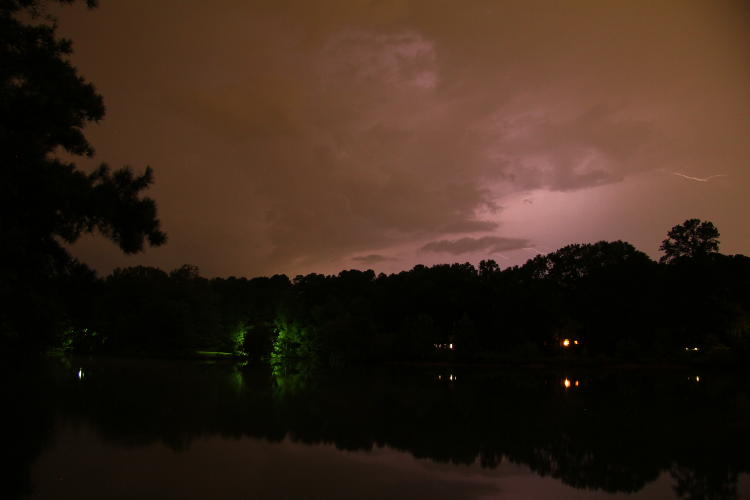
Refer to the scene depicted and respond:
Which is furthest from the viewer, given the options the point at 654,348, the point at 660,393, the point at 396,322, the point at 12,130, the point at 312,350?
the point at 396,322

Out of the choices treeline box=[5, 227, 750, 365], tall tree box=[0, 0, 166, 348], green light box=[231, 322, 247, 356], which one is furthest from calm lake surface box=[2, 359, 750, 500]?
green light box=[231, 322, 247, 356]

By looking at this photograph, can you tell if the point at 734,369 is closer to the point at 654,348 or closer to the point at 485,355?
the point at 654,348

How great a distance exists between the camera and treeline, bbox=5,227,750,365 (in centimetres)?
4578

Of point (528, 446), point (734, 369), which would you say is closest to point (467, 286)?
point (734, 369)

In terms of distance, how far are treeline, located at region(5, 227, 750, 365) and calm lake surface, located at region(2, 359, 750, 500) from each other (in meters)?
18.7

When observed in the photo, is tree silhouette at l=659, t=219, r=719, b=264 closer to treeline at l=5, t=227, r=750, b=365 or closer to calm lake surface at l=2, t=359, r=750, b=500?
treeline at l=5, t=227, r=750, b=365

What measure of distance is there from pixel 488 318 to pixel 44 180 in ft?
151

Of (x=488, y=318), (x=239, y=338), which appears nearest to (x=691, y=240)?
(x=488, y=318)

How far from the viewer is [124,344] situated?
68.4 metres

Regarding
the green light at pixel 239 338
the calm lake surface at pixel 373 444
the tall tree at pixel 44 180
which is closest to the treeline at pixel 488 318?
the green light at pixel 239 338

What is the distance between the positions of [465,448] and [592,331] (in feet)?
151

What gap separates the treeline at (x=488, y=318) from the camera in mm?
45781

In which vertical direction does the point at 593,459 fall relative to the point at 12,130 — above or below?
below

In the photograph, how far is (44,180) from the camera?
25.2 ft
